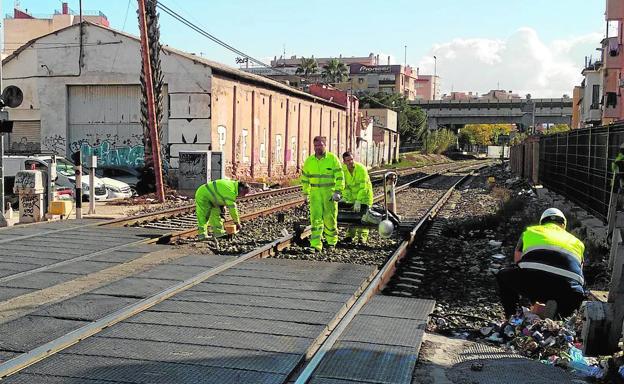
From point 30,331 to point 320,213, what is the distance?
584 centimetres

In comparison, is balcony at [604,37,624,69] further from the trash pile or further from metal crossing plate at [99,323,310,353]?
metal crossing plate at [99,323,310,353]

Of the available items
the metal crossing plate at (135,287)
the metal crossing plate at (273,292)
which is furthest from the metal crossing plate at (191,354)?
the metal crossing plate at (273,292)

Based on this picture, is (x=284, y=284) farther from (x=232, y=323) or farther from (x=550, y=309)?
(x=550, y=309)

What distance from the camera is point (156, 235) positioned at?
502 inches

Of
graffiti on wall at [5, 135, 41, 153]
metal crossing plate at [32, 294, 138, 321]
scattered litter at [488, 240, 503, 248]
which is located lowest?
scattered litter at [488, 240, 503, 248]

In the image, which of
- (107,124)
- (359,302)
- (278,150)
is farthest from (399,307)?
(278,150)

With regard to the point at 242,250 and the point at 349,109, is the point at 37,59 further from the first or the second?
the point at 349,109

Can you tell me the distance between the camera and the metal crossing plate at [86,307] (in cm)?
662

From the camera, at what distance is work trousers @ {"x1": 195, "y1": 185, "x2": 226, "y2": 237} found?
12.1 m

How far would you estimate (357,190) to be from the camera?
492 inches

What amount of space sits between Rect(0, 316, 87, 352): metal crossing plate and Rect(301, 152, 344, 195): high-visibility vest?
5465 millimetres

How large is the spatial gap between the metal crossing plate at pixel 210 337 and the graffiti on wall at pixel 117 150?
2476 centimetres

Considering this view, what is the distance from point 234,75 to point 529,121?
30546mm

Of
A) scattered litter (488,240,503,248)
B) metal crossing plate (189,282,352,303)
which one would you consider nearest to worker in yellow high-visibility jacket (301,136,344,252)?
metal crossing plate (189,282,352,303)
